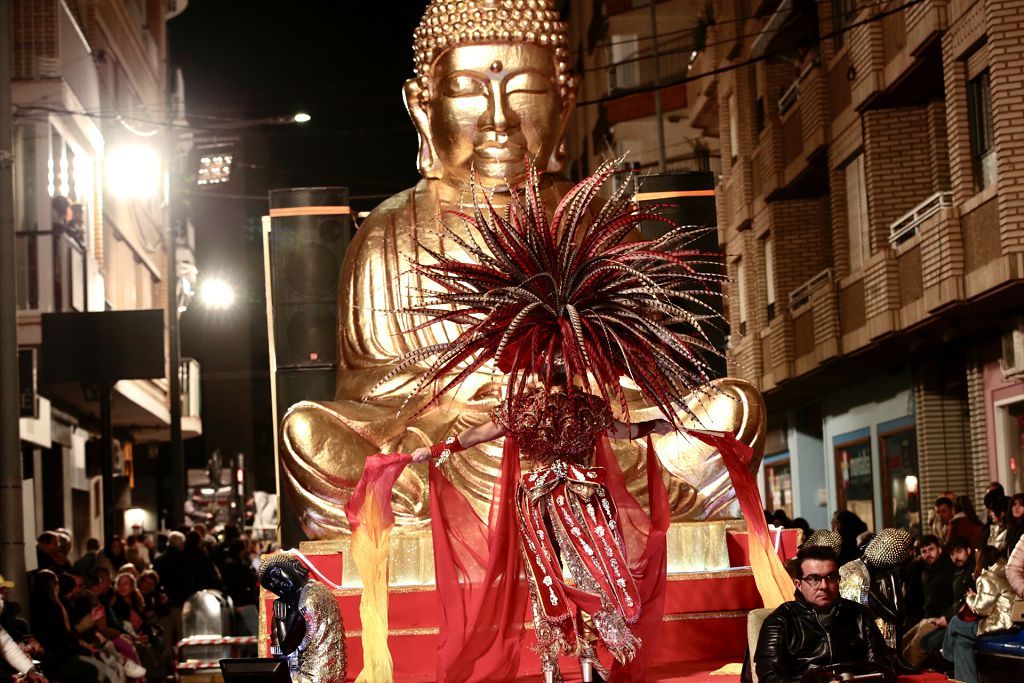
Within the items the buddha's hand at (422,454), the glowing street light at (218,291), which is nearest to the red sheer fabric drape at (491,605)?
the buddha's hand at (422,454)

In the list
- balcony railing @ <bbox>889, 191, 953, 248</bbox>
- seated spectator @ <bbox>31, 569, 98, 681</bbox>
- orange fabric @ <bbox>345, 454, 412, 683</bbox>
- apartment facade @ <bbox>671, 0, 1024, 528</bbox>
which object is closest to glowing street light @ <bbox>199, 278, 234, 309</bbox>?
apartment facade @ <bbox>671, 0, 1024, 528</bbox>

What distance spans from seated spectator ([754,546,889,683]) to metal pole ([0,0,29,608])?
563 centimetres

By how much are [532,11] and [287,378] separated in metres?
3.31

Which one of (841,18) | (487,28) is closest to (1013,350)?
Result: (841,18)

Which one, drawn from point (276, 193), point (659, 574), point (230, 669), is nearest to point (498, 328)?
point (659, 574)

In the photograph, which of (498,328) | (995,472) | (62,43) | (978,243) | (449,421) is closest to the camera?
(498,328)

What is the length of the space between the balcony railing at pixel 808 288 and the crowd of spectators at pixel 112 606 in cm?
826

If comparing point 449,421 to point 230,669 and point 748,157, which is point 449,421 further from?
point 748,157

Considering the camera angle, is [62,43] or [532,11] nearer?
[532,11]

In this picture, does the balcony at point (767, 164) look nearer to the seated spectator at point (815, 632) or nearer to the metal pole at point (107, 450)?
the metal pole at point (107, 450)

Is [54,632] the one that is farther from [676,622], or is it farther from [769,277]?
[769,277]

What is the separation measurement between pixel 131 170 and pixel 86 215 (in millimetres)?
4907

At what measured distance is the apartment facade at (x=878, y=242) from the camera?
51.3 ft

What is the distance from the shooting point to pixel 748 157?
25.7 m
